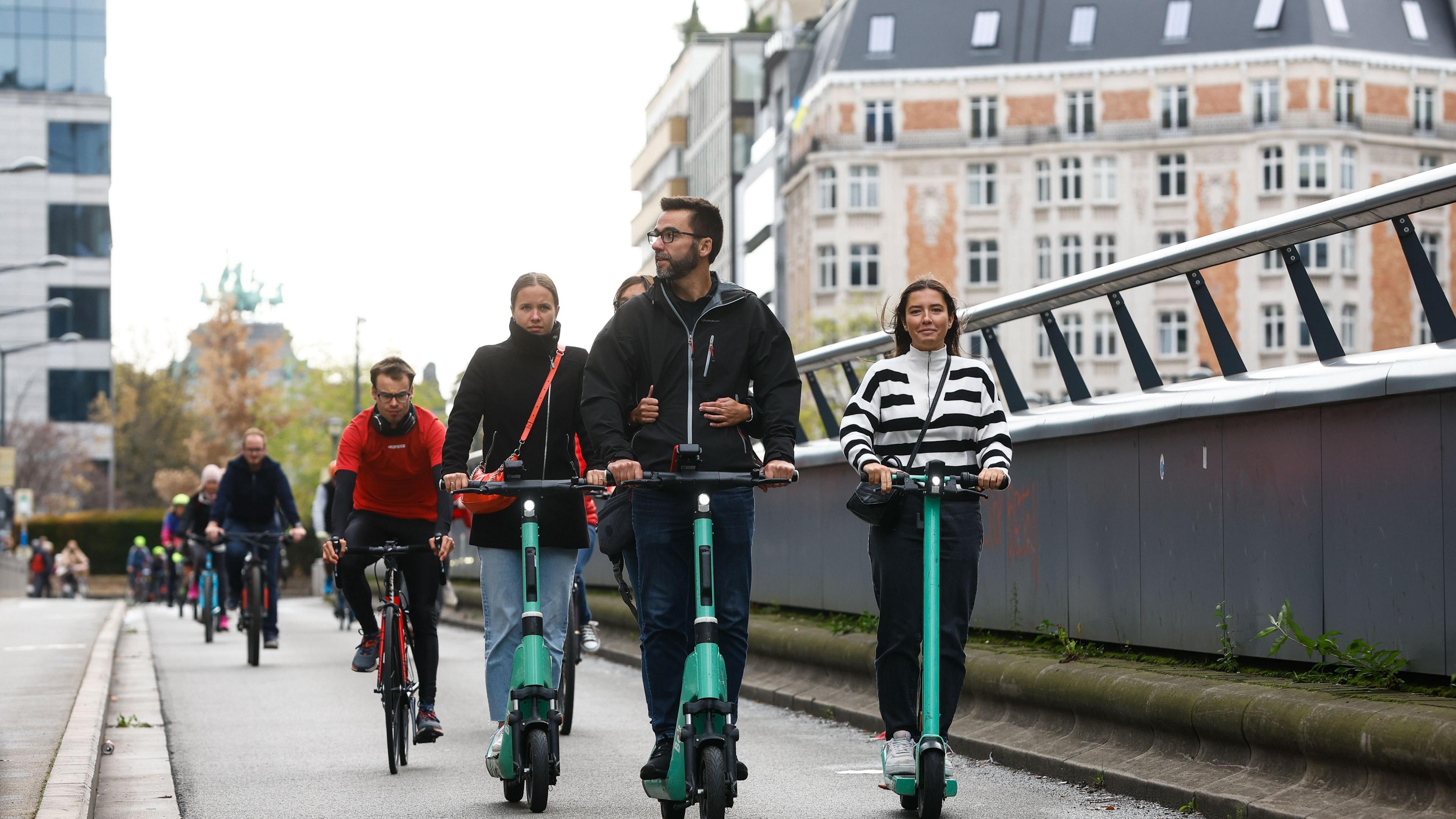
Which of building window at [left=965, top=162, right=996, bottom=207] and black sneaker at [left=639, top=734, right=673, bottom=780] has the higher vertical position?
building window at [left=965, top=162, right=996, bottom=207]

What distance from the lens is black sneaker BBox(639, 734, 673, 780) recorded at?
21.1 ft

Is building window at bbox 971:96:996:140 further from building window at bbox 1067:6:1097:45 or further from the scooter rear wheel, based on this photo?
the scooter rear wheel

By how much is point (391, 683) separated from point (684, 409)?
2.49 metres

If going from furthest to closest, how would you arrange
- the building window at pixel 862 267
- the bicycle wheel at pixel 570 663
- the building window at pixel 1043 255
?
the building window at pixel 862 267 < the building window at pixel 1043 255 < the bicycle wheel at pixel 570 663

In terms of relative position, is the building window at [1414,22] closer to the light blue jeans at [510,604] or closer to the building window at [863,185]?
the building window at [863,185]

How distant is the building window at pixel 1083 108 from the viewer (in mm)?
77812

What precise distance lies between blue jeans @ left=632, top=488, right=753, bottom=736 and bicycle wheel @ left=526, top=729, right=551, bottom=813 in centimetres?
50

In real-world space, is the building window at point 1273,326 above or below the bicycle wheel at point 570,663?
above

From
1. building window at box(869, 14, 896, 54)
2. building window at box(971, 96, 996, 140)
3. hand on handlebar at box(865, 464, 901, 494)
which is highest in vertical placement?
building window at box(869, 14, 896, 54)

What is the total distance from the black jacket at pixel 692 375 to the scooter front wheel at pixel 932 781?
1.08m

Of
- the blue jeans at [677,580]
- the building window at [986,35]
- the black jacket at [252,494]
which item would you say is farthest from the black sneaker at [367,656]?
the building window at [986,35]

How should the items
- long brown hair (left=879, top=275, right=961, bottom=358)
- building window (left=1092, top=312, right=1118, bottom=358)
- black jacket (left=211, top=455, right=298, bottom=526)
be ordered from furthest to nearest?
building window (left=1092, top=312, right=1118, bottom=358) → black jacket (left=211, top=455, right=298, bottom=526) → long brown hair (left=879, top=275, right=961, bottom=358)

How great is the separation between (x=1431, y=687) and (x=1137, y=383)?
9.63 feet

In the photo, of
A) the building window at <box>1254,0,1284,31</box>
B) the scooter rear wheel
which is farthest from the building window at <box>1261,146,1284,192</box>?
the scooter rear wheel
